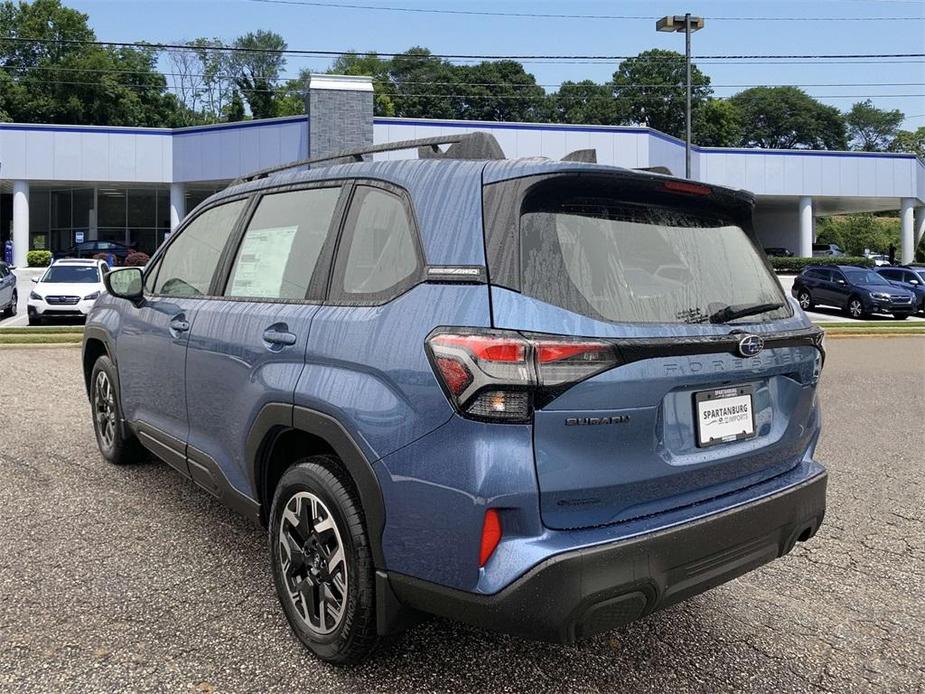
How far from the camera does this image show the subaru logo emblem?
258 centimetres

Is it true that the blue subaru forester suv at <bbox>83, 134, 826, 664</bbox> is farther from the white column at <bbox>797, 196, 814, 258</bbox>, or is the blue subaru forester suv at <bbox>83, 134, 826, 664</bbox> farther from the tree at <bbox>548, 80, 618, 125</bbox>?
the tree at <bbox>548, 80, 618, 125</bbox>

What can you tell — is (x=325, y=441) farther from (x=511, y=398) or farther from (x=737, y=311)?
(x=737, y=311)

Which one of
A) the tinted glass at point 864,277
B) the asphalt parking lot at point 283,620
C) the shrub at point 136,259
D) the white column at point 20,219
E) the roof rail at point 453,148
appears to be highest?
the white column at point 20,219

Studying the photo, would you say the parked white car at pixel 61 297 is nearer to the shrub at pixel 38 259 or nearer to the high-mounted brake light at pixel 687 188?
the high-mounted brake light at pixel 687 188

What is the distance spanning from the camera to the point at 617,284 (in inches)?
95.2

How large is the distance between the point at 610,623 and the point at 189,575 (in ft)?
7.07

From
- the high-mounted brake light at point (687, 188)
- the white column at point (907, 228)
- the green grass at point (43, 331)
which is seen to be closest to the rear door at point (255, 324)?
the high-mounted brake light at point (687, 188)

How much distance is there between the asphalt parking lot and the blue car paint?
70 cm

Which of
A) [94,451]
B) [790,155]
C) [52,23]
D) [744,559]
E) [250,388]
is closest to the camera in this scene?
[744,559]

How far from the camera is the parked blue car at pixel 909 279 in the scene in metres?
23.7

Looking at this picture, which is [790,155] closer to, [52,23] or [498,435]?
[498,435]

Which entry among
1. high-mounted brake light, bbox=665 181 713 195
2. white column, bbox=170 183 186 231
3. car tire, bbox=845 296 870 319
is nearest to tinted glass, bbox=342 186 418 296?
high-mounted brake light, bbox=665 181 713 195

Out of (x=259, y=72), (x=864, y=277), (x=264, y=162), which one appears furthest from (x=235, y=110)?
(x=864, y=277)

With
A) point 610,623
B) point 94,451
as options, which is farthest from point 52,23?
point 610,623
